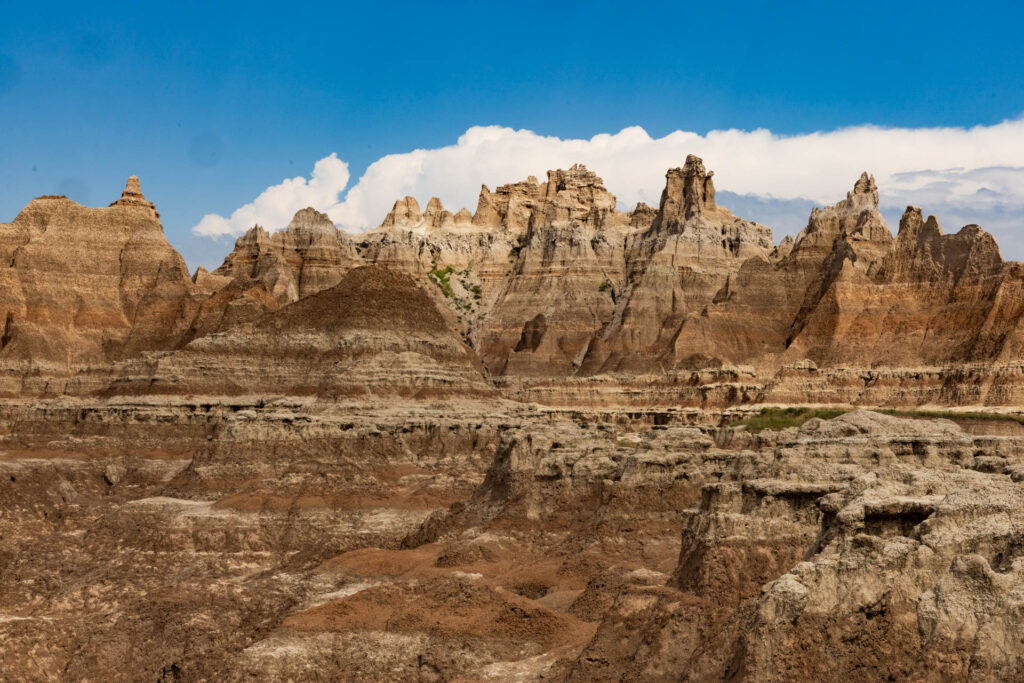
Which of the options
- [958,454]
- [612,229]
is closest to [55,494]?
[958,454]

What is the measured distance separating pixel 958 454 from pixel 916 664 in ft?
59.2

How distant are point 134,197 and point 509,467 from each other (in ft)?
231

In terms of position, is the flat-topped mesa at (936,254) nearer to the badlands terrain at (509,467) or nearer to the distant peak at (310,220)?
the badlands terrain at (509,467)

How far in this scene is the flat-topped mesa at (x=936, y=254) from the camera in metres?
95.6

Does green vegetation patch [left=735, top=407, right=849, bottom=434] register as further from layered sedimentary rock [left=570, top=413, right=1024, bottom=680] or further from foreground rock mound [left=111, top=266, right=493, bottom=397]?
layered sedimentary rock [left=570, top=413, right=1024, bottom=680]

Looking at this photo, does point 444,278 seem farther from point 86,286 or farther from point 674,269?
point 86,286

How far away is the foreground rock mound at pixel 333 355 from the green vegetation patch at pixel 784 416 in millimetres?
21151

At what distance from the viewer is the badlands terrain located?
72.9ft

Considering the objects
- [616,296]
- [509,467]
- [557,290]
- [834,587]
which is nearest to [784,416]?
[509,467]

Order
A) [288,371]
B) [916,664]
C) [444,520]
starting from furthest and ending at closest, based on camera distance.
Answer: [288,371] → [444,520] → [916,664]

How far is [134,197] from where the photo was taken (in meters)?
106

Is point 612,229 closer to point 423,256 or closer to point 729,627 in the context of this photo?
point 423,256

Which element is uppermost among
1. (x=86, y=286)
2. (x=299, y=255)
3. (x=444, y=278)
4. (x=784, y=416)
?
(x=299, y=255)

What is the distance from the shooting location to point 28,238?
100m
